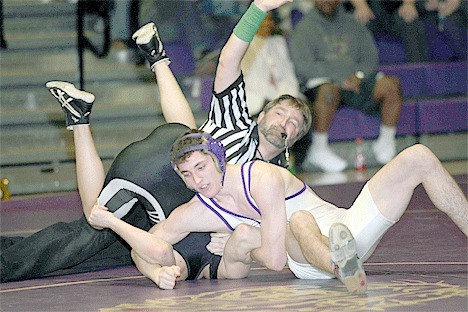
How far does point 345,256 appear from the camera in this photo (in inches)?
144

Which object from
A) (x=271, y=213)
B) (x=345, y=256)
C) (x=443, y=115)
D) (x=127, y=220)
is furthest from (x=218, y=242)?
(x=443, y=115)

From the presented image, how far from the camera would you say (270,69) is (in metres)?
7.96

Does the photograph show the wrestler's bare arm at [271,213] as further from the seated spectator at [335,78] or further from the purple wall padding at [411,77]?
the purple wall padding at [411,77]

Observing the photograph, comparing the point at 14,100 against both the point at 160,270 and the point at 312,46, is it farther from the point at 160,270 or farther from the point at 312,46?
the point at 160,270

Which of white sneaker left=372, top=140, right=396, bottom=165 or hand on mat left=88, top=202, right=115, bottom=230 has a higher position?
white sneaker left=372, top=140, right=396, bottom=165

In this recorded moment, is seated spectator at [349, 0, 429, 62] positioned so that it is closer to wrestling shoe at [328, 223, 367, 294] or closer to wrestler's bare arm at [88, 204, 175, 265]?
wrestler's bare arm at [88, 204, 175, 265]

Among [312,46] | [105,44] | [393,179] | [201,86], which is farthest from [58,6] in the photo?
[393,179]

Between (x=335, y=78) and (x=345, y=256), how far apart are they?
183 inches

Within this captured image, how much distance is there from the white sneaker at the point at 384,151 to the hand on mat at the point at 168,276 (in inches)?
169

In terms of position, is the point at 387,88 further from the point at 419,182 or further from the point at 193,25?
the point at 419,182

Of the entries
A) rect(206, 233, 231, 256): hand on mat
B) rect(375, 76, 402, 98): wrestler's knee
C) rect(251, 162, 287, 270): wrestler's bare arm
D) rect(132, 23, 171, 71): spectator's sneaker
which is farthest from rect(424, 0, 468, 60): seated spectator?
rect(251, 162, 287, 270): wrestler's bare arm

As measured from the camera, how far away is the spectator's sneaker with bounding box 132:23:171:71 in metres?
5.05

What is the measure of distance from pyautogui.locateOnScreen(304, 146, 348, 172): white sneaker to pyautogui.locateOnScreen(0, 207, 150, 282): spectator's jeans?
3391 mm

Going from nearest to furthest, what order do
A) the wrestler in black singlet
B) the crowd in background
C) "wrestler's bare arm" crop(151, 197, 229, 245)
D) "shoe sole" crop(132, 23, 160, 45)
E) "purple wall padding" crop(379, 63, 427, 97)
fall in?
1. "wrestler's bare arm" crop(151, 197, 229, 245)
2. the wrestler in black singlet
3. "shoe sole" crop(132, 23, 160, 45)
4. the crowd in background
5. "purple wall padding" crop(379, 63, 427, 97)
